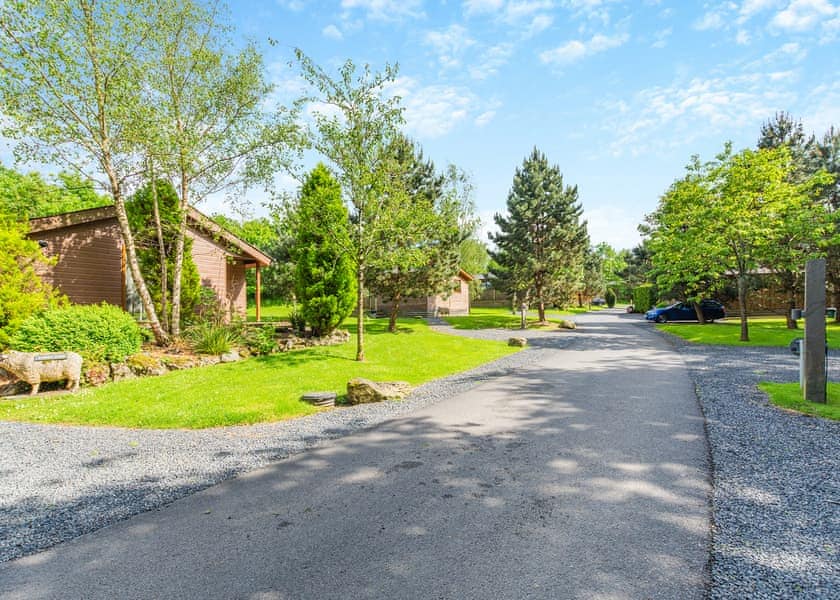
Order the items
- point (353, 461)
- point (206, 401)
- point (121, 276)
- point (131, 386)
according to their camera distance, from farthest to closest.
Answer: point (121, 276) → point (131, 386) → point (206, 401) → point (353, 461)

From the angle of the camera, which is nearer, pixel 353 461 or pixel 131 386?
pixel 353 461

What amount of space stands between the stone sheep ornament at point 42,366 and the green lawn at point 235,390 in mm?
492

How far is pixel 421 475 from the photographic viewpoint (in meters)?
4.24

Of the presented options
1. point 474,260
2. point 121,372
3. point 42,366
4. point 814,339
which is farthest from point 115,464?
point 474,260

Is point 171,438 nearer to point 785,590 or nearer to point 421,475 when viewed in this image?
point 421,475

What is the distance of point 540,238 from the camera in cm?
2533

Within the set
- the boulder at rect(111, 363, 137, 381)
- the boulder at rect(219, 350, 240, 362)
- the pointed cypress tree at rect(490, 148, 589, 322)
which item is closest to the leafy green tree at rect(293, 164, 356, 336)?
the boulder at rect(219, 350, 240, 362)

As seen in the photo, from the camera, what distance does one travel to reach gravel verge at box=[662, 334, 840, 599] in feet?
8.32

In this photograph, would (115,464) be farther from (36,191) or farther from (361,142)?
(36,191)

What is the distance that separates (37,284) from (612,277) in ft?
250

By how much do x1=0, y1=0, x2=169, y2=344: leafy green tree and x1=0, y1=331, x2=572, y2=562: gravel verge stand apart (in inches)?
289

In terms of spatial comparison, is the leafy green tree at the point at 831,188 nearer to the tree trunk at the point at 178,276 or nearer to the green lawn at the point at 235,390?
the green lawn at the point at 235,390

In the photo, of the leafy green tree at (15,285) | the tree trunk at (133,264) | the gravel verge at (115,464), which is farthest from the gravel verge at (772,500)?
the tree trunk at (133,264)

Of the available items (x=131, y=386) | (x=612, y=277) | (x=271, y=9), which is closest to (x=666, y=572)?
(x=131, y=386)
